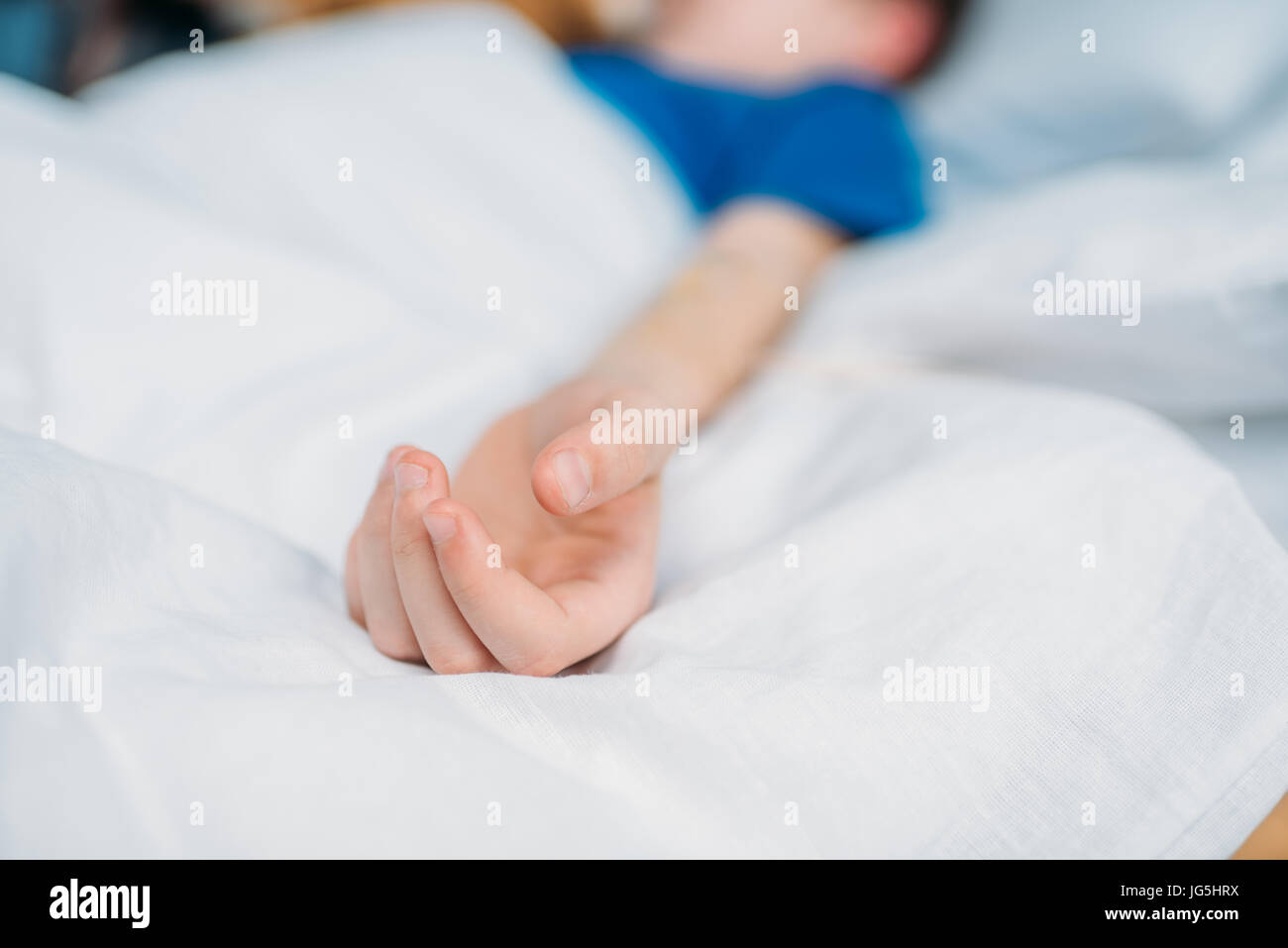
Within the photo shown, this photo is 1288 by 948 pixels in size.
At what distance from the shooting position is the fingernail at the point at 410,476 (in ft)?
1.21

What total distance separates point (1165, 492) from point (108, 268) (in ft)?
2.12

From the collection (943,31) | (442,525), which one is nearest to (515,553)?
(442,525)

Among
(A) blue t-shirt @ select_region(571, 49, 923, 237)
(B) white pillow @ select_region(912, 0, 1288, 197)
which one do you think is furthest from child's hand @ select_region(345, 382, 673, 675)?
(B) white pillow @ select_region(912, 0, 1288, 197)

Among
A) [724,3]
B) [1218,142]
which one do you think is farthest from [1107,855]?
[724,3]

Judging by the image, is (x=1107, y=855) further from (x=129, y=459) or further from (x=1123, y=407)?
(x=129, y=459)

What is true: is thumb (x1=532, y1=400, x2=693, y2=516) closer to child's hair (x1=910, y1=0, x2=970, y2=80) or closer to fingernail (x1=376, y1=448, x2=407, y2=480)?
fingernail (x1=376, y1=448, x2=407, y2=480)

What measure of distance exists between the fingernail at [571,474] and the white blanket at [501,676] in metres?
0.08

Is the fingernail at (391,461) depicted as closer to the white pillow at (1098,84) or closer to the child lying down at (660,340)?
the child lying down at (660,340)

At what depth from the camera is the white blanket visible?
0.32 m

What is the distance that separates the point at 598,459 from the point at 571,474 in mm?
16

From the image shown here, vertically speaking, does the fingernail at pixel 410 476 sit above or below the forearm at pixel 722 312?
below

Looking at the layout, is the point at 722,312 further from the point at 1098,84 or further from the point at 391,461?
the point at 1098,84

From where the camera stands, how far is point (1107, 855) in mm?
353

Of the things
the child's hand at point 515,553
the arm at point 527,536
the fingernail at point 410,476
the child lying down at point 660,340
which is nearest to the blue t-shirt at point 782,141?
the child lying down at point 660,340
